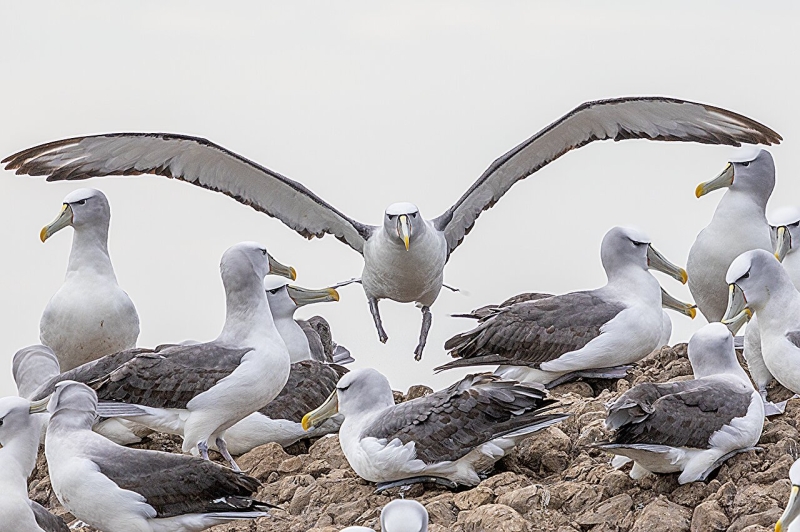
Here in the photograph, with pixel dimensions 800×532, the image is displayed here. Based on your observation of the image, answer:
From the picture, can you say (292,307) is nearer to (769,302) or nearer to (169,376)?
(169,376)

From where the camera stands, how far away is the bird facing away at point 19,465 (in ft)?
27.2

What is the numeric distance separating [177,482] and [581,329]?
12.3ft

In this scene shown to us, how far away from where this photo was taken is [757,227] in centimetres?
1167

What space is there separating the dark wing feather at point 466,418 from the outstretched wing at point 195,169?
5200mm

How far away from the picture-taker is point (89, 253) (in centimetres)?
1280

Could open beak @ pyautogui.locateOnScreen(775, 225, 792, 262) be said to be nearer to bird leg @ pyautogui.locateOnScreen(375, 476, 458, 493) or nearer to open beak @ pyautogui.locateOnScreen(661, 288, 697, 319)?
open beak @ pyautogui.locateOnScreen(661, 288, 697, 319)

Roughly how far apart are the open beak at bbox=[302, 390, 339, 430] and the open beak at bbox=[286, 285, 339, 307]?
2.79 meters

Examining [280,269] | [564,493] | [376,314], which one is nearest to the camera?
[564,493]

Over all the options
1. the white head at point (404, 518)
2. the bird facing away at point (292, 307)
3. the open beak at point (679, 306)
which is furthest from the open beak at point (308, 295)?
the white head at point (404, 518)

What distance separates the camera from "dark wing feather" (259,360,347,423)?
10.9m

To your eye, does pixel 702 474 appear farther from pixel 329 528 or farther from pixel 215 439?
pixel 215 439

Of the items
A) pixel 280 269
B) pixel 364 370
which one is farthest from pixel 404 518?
pixel 280 269

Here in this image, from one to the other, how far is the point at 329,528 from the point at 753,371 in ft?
10.9

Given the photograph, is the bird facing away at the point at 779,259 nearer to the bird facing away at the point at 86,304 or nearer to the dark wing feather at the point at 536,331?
the dark wing feather at the point at 536,331
